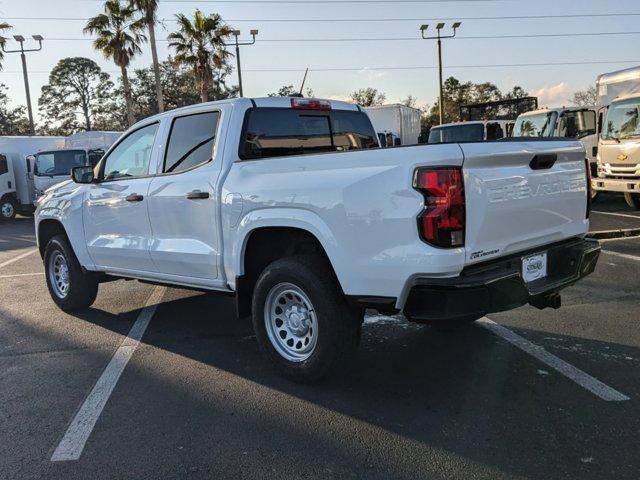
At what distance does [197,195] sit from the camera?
4.50m

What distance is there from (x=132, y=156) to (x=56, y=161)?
601 inches

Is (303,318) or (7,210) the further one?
(7,210)

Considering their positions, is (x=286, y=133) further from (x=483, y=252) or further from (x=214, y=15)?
(x=214, y=15)

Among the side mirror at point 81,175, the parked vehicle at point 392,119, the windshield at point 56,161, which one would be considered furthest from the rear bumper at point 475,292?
the parked vehicle at point 392,119

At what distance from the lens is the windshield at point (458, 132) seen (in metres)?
18.5

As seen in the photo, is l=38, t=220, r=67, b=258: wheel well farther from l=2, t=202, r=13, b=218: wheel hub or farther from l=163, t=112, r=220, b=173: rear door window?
l=2, t=202, r=13, b=218: wheel hub

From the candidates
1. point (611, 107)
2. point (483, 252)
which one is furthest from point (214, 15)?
point (483, 252)

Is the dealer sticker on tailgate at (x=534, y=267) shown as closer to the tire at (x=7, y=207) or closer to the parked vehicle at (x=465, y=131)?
the parked vehicle at (x=465, y=131)

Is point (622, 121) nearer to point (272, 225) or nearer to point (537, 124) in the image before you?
point (537, 124)

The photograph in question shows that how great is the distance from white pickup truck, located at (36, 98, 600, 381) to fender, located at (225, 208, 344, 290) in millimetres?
10

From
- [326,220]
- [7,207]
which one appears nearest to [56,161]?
[7,207]

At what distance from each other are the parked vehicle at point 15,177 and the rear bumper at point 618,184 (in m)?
17.4

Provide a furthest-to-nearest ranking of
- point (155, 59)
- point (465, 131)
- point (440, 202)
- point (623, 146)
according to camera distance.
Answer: point (155, 59) < point (465, 131) < point (623, 146) < point (440, 202)

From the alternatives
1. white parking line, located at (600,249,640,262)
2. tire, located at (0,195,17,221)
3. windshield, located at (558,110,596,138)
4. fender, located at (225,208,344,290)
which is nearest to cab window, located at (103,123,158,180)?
fender, located at (225,208,344,290)
